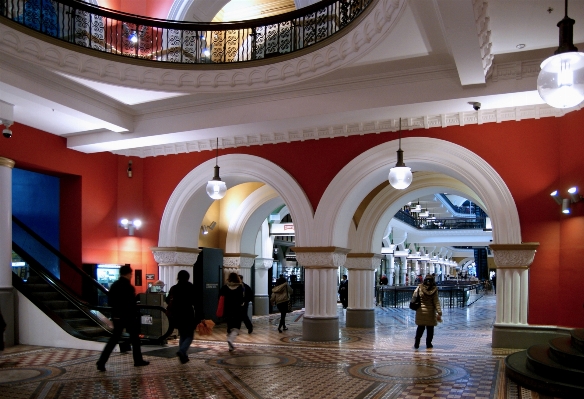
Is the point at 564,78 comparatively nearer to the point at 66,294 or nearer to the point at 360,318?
the point at 66,294

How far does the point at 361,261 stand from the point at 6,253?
7.76 metres

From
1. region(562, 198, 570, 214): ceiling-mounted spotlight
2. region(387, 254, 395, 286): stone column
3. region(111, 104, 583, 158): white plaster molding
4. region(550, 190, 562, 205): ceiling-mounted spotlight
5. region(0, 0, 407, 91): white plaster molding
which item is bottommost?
region(387, 254, 395, 286): stone column

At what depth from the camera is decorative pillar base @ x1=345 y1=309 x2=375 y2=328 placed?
44.7ft

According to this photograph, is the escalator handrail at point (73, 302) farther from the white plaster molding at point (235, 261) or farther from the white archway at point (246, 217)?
the white archway at point (246, 217)

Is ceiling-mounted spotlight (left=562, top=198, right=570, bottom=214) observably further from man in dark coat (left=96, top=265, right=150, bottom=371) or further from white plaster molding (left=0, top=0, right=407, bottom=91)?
man in dark coat (left=96, top=265, right=150, bottom=371)

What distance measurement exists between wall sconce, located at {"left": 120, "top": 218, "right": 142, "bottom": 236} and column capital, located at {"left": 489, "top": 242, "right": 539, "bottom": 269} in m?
7.87

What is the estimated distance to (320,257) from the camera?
1123 cm

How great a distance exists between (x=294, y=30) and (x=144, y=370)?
20.4 ft

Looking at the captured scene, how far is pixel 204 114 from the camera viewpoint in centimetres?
1079

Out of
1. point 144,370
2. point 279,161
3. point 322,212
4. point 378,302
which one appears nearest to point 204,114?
point 279,161

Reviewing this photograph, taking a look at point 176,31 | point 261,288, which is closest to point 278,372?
point 176,31

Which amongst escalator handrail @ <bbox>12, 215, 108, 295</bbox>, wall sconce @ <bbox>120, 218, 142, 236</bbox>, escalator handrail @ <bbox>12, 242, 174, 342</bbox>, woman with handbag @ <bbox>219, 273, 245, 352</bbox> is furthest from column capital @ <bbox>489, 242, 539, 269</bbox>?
wall sconce @ <bbox>120, 218, 142, 236</bbox>

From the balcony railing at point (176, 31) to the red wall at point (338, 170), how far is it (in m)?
2.15

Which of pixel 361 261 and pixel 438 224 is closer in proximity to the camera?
pixel 361 261
